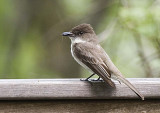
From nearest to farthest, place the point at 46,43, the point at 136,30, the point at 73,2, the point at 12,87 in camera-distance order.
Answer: the point at 12,87 → the point at 136,30 → the point at 73,2 → the point at 46,43

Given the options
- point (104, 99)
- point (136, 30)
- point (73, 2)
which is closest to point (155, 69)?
point (136, 30)

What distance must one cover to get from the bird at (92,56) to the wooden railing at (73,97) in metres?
0.12

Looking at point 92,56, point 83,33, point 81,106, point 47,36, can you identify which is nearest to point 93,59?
point 92,56

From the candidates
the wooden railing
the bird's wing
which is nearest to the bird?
the bird's wing

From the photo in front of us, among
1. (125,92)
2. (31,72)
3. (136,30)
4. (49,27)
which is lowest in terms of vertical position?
(31,72)

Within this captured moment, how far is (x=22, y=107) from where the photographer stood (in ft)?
9.26

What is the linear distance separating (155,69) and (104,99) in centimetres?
301

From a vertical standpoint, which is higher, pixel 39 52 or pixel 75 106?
pixel 75 106

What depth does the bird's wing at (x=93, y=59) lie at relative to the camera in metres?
3.59

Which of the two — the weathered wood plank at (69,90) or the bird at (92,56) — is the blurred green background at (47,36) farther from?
the weathered wood plank at (69,90)

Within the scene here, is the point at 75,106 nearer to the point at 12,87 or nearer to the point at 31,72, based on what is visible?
the point at 12,87

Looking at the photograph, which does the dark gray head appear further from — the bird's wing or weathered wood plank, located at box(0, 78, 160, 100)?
weathered wood plank, located at box(0, 78, 160, 100)

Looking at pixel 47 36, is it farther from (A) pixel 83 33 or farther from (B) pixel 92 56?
(B) pixel 92 56

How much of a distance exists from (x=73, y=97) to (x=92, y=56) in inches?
42.0
